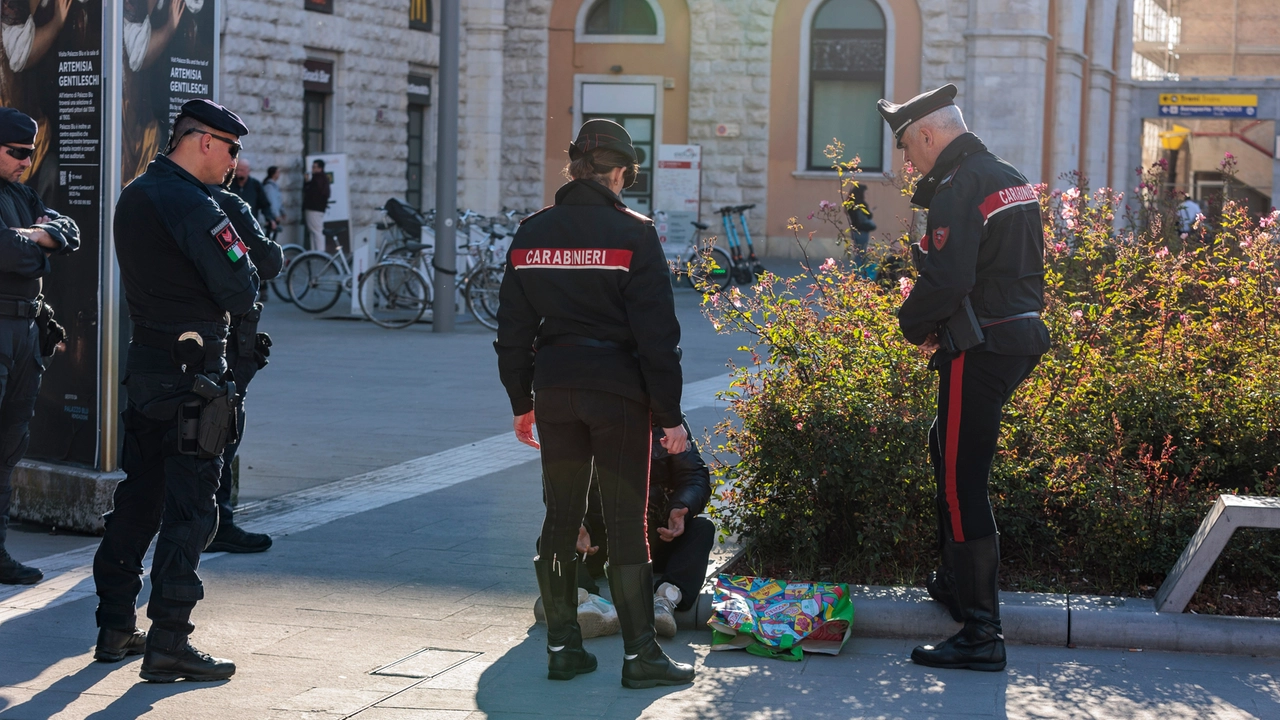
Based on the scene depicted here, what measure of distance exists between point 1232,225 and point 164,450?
5710 mm

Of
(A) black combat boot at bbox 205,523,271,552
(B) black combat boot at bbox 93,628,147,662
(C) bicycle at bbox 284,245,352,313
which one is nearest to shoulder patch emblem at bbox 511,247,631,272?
(B) black combat boot at bbox 93,628,147,662

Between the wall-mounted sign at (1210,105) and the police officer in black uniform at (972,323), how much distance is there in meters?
31.9

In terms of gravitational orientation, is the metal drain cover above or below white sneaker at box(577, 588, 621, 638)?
below

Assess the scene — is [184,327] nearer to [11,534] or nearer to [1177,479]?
[11,534]

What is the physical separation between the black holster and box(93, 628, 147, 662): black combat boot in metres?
1.49

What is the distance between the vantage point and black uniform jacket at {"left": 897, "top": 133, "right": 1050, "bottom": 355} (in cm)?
522

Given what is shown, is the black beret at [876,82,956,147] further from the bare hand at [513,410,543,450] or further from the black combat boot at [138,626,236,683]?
the black combat boot at [138,626,236,683]

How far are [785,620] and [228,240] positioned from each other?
2.26 meters

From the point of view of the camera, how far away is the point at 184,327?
200 inches

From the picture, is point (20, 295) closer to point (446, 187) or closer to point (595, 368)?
point (595, 368)

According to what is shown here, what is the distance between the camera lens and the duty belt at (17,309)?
19.7 feet

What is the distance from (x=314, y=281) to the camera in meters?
18.0

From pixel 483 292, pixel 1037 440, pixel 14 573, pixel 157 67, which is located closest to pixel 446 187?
pixel 483 292

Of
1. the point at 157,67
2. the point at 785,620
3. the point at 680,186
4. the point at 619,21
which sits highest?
the point at 619,21
